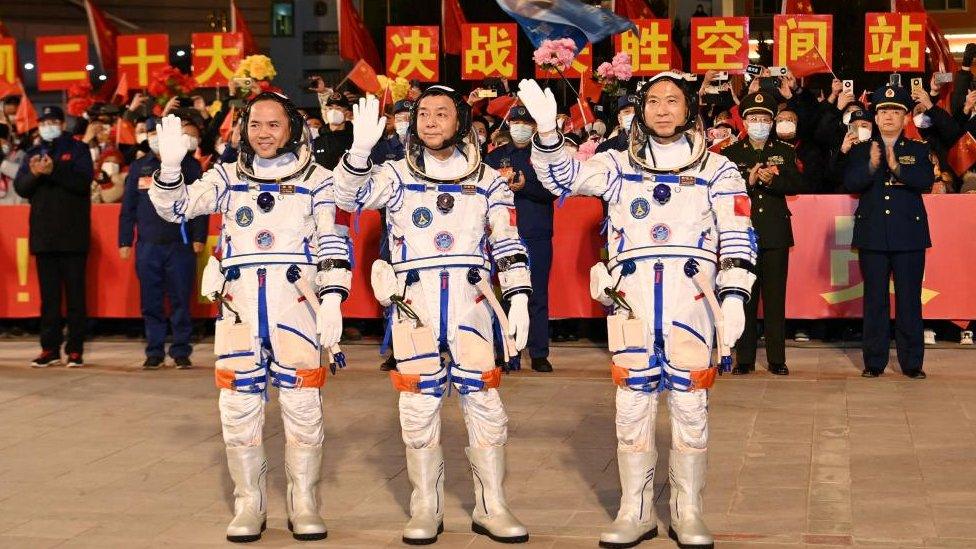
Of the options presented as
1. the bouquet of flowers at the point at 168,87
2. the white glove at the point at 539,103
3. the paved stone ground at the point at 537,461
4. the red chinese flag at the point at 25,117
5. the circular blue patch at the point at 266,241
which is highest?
the bouquet of flowers at the point at 168,87

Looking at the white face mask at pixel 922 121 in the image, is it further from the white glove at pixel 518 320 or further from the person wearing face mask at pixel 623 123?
the white glove at pixel 518 320

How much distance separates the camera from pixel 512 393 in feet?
38.6

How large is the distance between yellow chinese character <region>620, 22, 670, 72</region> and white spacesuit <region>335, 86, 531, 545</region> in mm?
10693

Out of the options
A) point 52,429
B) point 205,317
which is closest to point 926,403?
point 52,429

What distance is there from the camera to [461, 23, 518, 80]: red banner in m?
18.5

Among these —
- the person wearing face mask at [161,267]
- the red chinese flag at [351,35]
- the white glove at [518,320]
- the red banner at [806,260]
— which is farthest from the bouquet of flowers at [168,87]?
the white glove at [518,320]

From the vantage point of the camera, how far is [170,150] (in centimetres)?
733

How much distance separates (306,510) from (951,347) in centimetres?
830

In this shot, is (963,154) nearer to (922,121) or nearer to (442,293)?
(922,121)

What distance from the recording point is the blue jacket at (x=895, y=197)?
39.9 feet

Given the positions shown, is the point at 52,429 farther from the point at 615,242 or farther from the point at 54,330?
the point at 615,242

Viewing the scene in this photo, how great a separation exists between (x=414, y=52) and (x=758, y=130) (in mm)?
7749

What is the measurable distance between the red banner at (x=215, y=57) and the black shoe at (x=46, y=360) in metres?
6.65

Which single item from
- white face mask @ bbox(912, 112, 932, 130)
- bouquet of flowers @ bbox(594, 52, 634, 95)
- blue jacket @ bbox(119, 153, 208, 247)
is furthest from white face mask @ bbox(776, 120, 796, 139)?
blue jacket @ bbox(119, 153, 208, 247)
